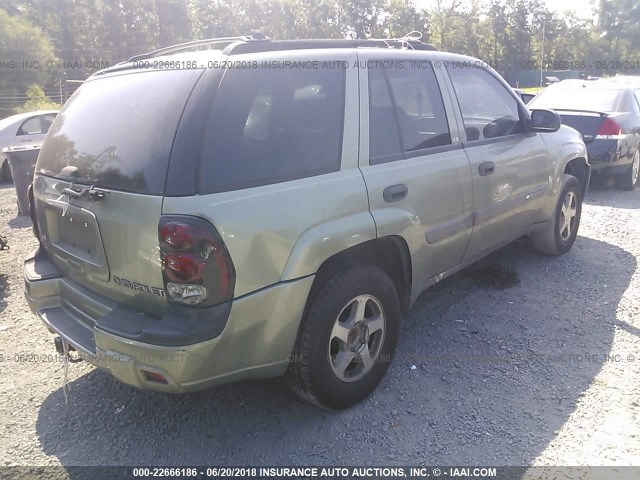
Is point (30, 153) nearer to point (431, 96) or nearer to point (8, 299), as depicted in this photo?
point (8, 299)

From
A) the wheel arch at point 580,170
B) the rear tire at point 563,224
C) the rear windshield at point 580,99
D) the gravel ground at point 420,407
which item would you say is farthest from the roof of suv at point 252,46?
the rear windshield at point 580,99

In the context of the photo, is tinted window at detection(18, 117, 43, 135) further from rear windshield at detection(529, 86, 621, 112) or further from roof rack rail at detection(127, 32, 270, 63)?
rear windshield at detection(529, 86, 621, 112)

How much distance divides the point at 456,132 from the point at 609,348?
181 cm

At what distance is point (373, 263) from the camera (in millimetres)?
3164

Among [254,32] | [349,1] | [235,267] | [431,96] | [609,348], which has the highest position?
[349,1]

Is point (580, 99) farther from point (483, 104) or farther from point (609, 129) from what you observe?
point (483, 104)

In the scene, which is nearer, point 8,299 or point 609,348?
point 609,348

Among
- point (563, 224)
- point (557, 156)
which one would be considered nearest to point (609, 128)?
point (563, 224)

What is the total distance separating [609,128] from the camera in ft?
25.1

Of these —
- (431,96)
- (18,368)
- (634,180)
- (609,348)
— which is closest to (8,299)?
(18,368)

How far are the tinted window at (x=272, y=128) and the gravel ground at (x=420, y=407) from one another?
1399mm

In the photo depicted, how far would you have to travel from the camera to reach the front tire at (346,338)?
8.91 ft

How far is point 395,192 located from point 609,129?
6.08m

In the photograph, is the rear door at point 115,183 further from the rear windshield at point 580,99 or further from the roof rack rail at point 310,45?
the rear windshield at point 580,99
